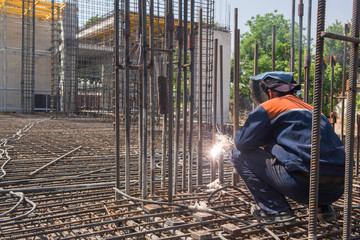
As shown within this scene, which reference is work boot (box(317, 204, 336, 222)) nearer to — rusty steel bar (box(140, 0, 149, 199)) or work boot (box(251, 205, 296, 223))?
work boot (box(251, 205, 296, 223))

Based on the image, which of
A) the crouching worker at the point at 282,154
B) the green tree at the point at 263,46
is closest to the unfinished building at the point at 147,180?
the crouching worker at the point at 282,154

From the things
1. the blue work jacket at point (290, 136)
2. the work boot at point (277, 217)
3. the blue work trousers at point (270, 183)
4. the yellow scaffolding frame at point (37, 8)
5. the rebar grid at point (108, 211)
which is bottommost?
the rebar grid at point (108, 211)

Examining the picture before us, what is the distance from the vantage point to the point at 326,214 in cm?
269

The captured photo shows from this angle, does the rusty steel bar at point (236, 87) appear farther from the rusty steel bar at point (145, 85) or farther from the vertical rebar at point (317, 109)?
the vertical rebar at point (317, 109)

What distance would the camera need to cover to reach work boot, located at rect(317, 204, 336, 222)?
2686mm

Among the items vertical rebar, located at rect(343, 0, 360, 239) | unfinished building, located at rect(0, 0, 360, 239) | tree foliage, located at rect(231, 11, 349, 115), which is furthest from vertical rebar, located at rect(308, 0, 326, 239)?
tree foliage, located at rect(231, 11, 349, 115)

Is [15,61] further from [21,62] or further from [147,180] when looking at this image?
[147,180]

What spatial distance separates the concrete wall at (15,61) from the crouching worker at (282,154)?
62.0ft

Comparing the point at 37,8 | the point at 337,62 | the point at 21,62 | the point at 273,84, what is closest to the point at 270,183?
the point at 273,84

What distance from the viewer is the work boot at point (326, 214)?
2.69m

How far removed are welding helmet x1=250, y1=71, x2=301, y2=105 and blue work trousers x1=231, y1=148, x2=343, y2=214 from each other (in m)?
0.48

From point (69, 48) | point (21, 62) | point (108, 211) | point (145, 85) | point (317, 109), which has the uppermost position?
point (69, 48)

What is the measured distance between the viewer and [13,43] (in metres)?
20.2

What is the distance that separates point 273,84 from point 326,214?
1.04 metres
